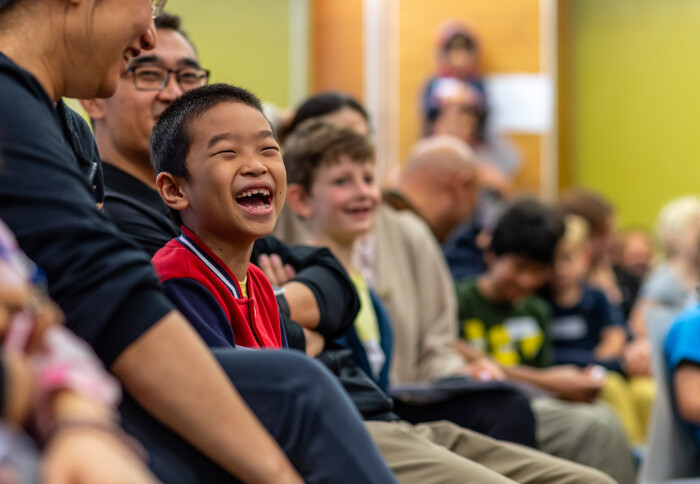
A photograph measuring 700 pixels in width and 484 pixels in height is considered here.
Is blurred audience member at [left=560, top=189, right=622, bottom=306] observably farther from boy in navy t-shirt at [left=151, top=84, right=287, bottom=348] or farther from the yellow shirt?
boy in navy t-shirt at [left=151, top=84, right=287, bottom=348]

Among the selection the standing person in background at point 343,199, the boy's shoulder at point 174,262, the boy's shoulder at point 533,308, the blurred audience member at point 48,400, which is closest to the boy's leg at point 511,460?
the standing person in background at point 343,199

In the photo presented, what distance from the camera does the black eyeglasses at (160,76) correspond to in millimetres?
1952

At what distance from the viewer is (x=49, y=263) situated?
3.28ft

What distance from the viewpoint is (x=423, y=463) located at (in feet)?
5.15

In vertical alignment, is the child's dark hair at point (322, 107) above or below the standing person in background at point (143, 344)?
above

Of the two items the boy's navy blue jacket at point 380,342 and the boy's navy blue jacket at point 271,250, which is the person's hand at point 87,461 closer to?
the boy's navy blue jacket at point 271,250

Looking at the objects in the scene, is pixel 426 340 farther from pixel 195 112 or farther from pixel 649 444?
pixel 195 112

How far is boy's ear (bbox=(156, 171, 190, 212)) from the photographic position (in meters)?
1.47

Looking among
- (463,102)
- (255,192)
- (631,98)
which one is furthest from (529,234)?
(631,98)

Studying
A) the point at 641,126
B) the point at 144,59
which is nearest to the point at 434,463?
the point at 144,59

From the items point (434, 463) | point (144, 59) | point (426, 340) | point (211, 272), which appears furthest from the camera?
point (426, 340)

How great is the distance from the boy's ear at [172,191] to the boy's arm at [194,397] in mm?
463

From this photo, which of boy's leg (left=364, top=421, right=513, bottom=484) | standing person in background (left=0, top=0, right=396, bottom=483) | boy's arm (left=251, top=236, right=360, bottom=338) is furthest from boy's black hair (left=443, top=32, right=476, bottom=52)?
standing person in background (left=0, top=0, right=396, bottom=483)

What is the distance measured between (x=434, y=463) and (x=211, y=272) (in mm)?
519
